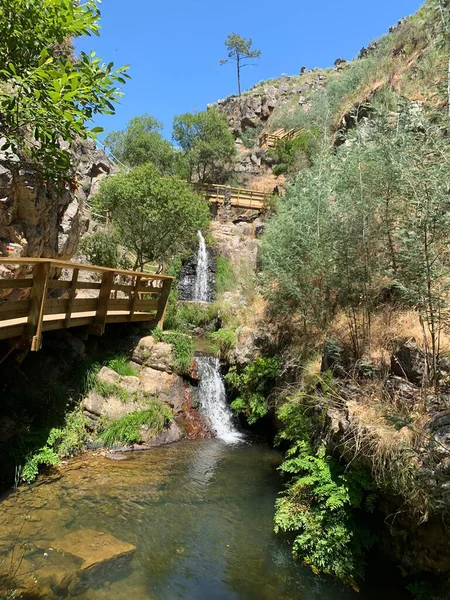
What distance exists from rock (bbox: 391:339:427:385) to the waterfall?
187 inches

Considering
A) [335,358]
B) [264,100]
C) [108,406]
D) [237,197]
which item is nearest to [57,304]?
[108,406]

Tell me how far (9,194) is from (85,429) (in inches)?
169

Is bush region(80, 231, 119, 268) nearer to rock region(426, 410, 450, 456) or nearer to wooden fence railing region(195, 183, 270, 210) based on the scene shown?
rock region(426, 410, 450, 456)

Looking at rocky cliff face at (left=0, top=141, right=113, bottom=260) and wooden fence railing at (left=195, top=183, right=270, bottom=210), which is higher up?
wooden fence railing at (left=195, top=183, right=270, bottom=210)

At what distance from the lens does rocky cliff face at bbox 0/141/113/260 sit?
6910mm

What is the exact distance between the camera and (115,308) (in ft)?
31.1

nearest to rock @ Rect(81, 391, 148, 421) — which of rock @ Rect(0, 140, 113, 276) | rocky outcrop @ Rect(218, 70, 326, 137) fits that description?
rock @ Rect(0, 140, 113, 276)

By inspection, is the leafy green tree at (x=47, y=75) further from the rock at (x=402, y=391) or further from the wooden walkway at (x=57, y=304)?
the rock at (x=402, y=391)

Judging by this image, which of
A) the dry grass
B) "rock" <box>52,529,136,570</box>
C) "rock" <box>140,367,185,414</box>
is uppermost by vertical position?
the dry grass

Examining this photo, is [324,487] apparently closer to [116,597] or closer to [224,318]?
[116,597]

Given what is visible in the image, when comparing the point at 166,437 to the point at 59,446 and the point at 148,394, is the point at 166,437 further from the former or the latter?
the point at 59,446

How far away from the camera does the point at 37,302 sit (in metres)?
6.23

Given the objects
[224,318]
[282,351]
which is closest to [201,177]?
[224,318]

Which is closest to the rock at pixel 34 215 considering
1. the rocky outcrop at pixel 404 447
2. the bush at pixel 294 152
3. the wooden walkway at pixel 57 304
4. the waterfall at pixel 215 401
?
the wooden walkway at pixel 57 304
